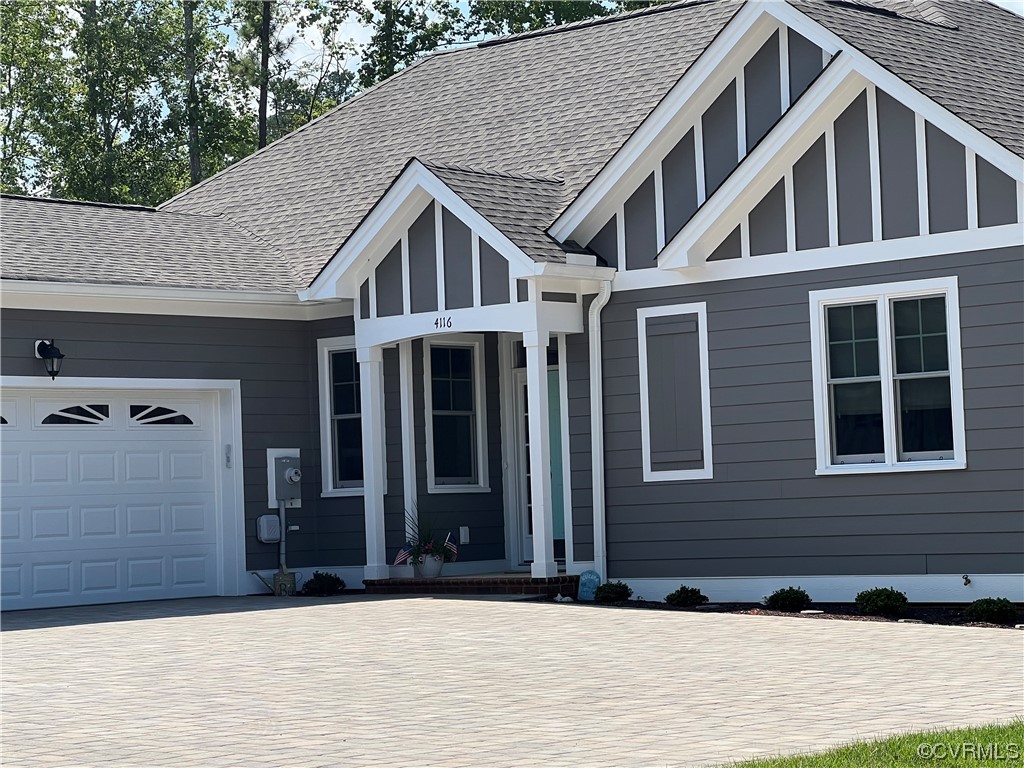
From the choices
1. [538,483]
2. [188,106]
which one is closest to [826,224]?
[538,483]

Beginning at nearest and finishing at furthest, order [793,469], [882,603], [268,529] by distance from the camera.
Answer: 1. [882,603]
2. [793,469]
3. [268,529]

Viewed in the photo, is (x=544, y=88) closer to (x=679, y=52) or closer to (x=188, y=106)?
(x=679, y=52)

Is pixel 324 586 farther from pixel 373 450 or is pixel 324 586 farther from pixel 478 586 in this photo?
pixel 478 586

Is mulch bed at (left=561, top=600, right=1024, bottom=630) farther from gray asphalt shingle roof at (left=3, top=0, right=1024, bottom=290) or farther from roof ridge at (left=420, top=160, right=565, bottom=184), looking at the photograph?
roof ridge at (left=420, top=160, right=565, bottom=184)

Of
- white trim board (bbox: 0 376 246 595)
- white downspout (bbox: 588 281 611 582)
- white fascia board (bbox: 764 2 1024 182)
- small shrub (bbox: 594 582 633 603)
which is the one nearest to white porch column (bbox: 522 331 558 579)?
white downspout (bbox: 588 281 611 582)

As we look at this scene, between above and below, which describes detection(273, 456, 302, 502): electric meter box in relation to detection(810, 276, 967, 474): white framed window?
below

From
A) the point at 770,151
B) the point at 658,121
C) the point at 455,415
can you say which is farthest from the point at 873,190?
the point at 455,415

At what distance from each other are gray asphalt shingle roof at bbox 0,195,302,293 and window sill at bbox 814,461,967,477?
6892 millimetres

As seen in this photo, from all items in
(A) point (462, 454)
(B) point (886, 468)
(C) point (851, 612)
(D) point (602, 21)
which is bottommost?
(C) point (851, 612)

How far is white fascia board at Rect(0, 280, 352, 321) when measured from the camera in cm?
1703

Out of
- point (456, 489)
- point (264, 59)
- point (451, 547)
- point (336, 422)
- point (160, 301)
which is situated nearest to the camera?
point (160, 301)

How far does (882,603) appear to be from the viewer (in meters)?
14.3

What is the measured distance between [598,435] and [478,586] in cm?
204

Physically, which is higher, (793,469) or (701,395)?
(701,395)
